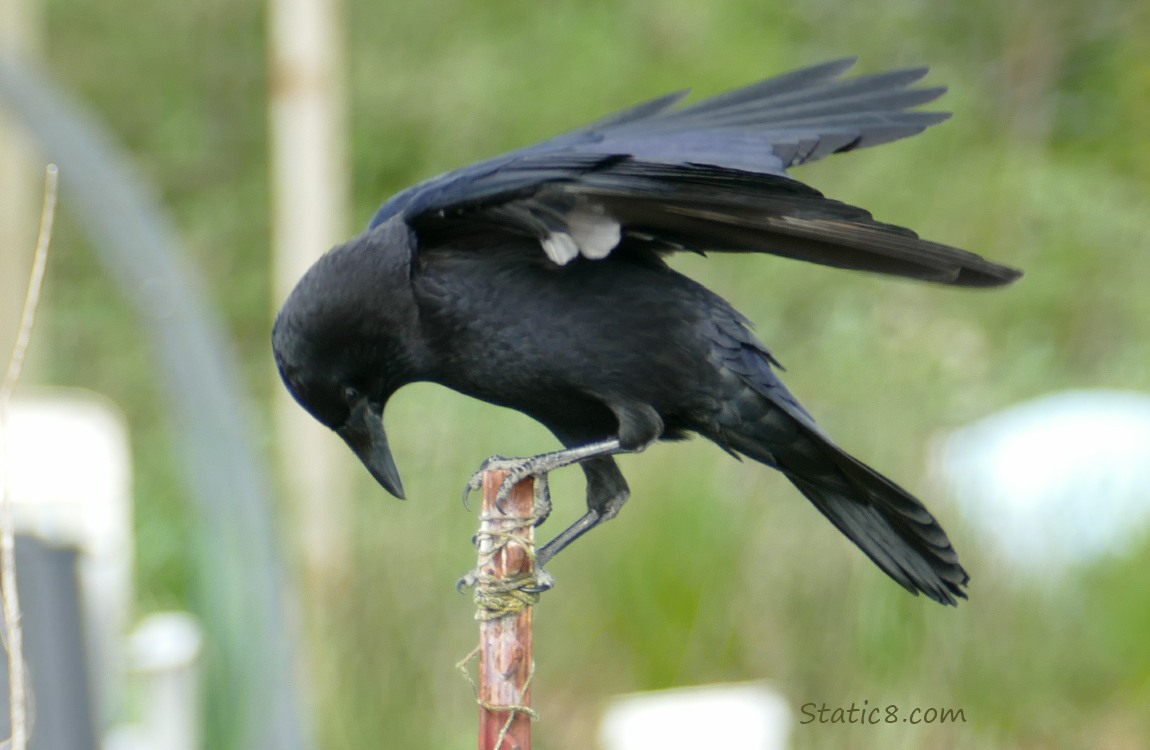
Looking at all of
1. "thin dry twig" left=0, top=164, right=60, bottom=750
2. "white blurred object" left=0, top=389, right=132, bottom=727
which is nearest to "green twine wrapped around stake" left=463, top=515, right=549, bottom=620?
"thin dry twig" left=0, top=164, right=60, bottom=750

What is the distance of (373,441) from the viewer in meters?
2.38

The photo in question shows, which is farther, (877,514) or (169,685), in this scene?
(169,685)

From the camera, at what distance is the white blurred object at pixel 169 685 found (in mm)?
4918

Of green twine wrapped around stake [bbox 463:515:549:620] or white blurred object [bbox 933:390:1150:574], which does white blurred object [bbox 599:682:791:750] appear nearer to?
white blurred object [bbox 933:390:1150:574]

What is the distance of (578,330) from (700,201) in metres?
0.38

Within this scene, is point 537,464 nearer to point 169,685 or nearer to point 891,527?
point 891,527

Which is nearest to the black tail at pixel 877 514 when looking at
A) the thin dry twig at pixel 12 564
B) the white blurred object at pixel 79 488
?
the thin dry twig at pixel 12 564

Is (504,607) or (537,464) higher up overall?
(537,464)

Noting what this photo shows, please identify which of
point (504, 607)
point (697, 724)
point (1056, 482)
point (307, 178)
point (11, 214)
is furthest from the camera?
point (11, 214)

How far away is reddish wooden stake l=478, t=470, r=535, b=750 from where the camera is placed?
2.10m

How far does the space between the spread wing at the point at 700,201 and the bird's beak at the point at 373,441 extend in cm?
32

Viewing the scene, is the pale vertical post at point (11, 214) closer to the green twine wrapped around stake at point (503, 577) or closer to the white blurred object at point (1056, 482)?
the white blurred object at point (1056, 482)

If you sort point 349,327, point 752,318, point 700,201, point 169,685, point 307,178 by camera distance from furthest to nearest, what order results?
point 752,318
point 307,178
point 169,685
point 349,327
point 700,201

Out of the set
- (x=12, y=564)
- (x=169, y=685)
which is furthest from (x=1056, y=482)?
(x=12, y=564)
